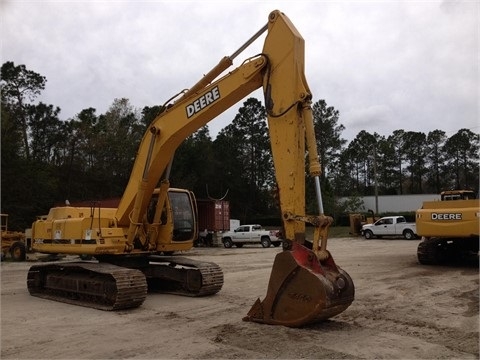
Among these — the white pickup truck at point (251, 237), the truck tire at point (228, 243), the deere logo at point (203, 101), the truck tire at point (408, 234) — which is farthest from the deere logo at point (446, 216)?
the truck tire at point (408, 234)

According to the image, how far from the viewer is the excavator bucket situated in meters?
6.40

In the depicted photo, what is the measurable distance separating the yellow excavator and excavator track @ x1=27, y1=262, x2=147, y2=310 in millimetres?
22

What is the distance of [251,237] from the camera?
102 feet

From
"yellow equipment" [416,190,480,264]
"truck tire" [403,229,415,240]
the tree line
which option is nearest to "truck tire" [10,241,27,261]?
the tree line

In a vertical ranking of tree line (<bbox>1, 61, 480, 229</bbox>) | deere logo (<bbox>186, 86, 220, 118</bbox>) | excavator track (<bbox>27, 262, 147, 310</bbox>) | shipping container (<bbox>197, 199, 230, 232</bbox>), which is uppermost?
tree line (<bbox>1, 61, 480, 229</bbox>)

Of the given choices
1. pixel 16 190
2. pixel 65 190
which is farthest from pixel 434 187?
pixel 16 190

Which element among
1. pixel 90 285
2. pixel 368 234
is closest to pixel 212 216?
pixel 368 234

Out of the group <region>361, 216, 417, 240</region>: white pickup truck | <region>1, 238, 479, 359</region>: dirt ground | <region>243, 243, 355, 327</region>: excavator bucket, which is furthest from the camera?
<region>361, 216, 417, 240</region>: white pickup truck

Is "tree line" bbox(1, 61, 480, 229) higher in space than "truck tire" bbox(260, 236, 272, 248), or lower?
higher

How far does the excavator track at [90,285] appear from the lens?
8.99 metres

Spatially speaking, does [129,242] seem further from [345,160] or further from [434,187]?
[434,187]

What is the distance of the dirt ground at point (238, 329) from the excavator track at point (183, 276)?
0.31 meters

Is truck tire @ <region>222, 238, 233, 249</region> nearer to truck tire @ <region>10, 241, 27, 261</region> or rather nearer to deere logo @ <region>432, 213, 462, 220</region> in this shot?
truck tire @ <region>10, 241, 27, 261</region>

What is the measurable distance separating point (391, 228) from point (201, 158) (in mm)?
30934
